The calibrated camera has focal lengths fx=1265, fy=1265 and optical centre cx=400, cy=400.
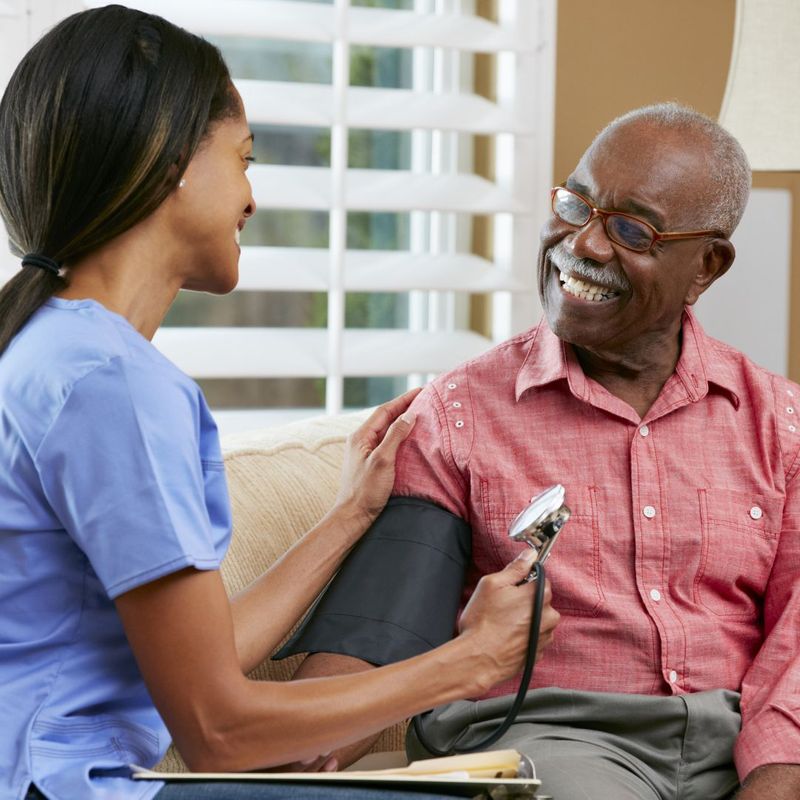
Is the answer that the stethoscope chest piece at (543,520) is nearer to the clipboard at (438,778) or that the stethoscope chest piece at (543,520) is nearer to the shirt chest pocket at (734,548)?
the clipboard at (438,778)

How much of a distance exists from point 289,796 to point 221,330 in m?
1.31

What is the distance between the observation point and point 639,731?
1.64 m

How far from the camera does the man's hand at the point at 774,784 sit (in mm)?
1554

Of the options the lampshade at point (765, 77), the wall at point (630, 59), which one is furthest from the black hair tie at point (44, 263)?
the wall at point (630, 59)

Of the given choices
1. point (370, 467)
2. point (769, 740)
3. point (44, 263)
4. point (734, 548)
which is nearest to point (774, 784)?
point (769, 740)

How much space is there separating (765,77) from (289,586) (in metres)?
1.39

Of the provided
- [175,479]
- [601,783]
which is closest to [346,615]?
[601,783]

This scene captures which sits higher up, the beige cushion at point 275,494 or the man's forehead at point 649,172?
the man's forehead at point 649,172

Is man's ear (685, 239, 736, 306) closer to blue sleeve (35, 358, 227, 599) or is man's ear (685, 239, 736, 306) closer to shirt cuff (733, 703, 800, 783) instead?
shirt cuff (733, 703, 800, 783)

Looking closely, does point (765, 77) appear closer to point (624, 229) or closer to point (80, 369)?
point (624, 229)

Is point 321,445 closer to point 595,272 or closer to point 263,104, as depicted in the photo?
point 595,272

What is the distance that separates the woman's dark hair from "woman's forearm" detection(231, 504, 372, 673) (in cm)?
49

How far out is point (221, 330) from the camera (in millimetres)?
2389

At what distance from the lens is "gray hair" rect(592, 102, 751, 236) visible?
177 cm
